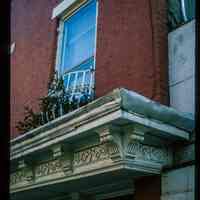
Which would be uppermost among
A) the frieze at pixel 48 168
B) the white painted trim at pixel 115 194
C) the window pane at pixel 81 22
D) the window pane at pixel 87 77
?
the window pane at pixel 81 22

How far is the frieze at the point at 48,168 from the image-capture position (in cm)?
503

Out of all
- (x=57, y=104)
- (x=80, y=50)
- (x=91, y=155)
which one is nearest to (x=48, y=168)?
(x=91, y=155)

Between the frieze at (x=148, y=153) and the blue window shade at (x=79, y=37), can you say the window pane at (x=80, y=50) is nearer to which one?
the blue window shade at (x=79, y=37)

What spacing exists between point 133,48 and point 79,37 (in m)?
2.16

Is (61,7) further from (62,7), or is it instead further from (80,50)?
(80,50)

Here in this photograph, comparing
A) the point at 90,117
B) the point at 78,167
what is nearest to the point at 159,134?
the point at 90,117

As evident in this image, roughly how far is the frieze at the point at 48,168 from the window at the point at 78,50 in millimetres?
1453

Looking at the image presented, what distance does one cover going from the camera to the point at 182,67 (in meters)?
5.02

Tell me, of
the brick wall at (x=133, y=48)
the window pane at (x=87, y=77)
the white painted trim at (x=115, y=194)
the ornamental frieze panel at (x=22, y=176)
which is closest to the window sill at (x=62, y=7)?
the brick wall at (x=133, y=48)

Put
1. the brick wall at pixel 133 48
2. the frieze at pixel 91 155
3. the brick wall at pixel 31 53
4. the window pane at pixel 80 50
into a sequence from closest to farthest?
the frieze at pixel 91 155, the brick wall at pixel 133 48, the window pane at pixel 80 50, the brick wall at pixel 31 53

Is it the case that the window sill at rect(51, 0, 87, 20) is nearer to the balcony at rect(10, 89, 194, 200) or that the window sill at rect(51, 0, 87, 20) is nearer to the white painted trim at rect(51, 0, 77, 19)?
the white painted trim at rect(51, 0, 77, 19)
